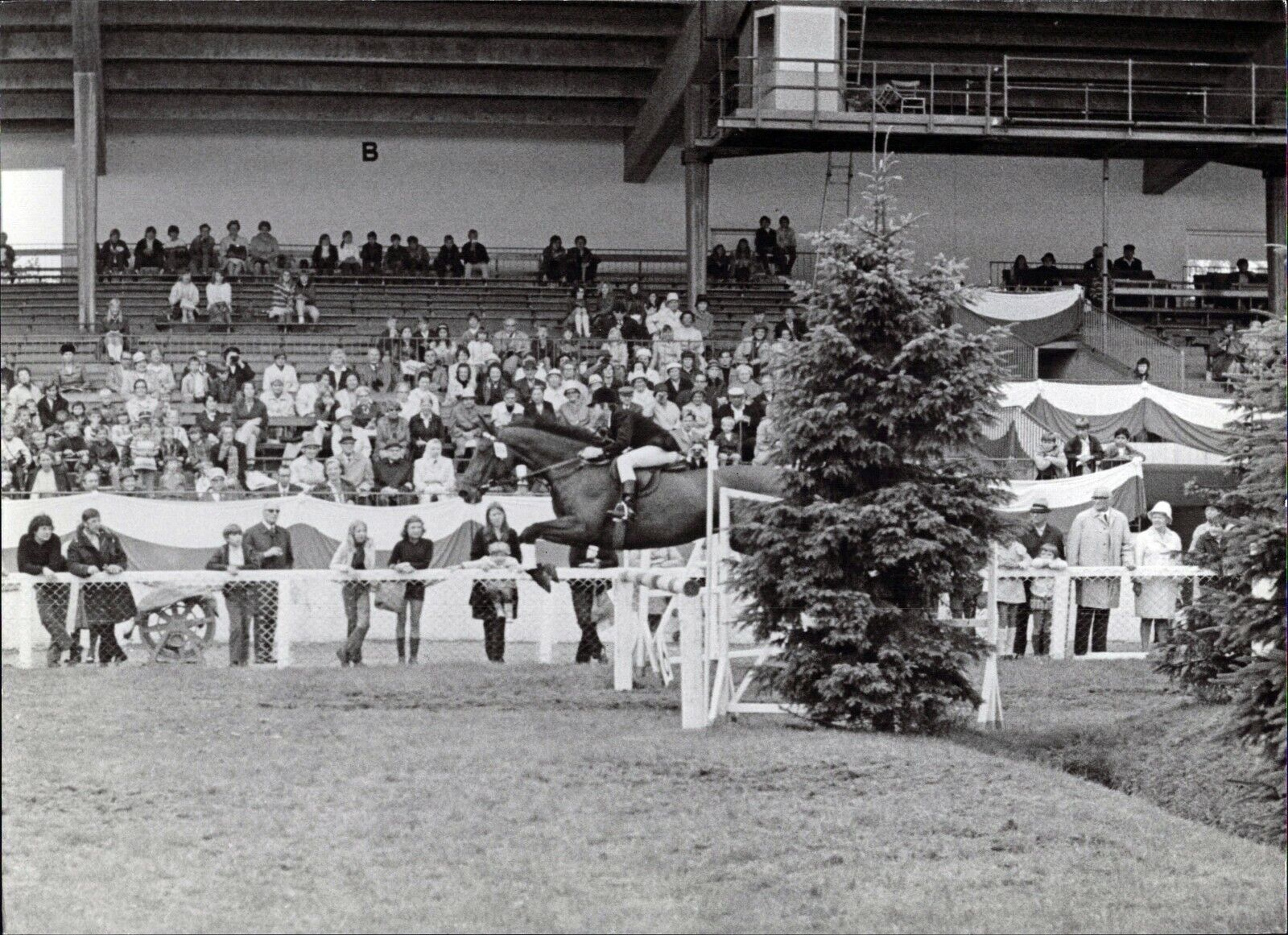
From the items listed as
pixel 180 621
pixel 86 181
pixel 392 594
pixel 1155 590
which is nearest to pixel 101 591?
pixel 180 621

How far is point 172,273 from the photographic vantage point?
3150 cm

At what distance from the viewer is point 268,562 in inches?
645

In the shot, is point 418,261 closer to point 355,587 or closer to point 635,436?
point 355,587

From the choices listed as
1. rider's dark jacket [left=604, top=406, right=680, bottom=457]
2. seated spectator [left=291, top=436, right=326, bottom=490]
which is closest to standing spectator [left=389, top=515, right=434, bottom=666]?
rider's dark jacket [left=604, top=406, right=680, bottom=457]

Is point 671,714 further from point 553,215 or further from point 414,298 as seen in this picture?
point 553,215

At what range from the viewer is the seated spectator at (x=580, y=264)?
32.8 m

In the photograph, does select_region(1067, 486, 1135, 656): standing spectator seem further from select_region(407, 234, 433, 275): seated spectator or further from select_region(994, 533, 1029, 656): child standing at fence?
select_region(407, 234, 433, 275): seated spectator

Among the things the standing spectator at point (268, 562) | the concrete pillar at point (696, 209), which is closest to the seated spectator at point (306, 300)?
the concrete pillar at point (696, 209)

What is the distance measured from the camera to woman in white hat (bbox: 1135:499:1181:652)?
707 inches

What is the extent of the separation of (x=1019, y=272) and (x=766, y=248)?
4998 millimetres

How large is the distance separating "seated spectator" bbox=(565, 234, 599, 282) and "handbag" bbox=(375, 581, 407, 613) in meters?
17.2

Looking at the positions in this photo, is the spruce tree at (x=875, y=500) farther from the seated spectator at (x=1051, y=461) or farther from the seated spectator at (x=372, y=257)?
the seated spectator at (x=372, y=257)

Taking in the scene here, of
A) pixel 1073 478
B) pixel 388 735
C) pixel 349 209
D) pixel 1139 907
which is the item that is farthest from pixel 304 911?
pixel 349 209

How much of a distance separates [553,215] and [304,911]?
27.8 m
